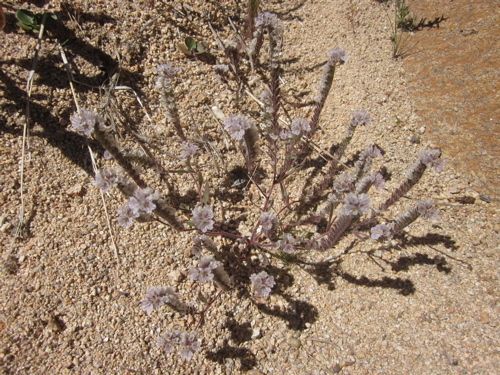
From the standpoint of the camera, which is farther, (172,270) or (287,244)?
(172,270)

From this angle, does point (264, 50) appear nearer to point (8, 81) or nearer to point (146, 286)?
point (8, 81)

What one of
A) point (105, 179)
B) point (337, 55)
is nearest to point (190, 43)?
point (337, 55)

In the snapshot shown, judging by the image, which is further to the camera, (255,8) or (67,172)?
(255,8)

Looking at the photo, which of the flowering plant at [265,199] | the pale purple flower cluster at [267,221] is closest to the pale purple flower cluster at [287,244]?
the flowering plant at [265,199]

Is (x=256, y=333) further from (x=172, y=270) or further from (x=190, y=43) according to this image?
(x=190, y=43)

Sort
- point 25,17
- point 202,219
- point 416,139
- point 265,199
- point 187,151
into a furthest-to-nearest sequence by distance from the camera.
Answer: point 416,139 < point 265,199 < point 25,17 < point 187,151 < point 202,219

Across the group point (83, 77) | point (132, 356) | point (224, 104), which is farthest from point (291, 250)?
point (83, 77)
